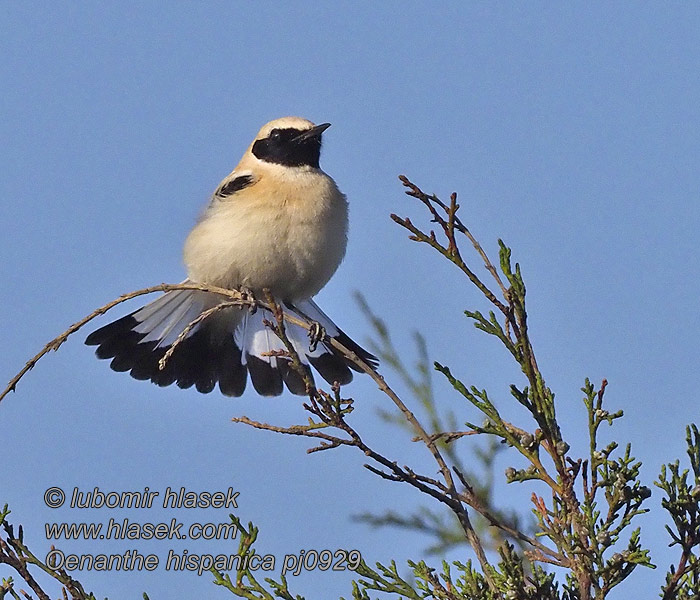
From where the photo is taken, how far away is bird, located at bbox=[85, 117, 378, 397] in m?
4.88

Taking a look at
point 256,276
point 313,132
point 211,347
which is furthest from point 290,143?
point 211,347

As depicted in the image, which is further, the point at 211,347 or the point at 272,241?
the point at 211,347

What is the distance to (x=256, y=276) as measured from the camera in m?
4.88

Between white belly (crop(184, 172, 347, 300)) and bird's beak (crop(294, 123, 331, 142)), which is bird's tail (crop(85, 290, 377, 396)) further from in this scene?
bird's beak (crop(294, 123, 331, 142))

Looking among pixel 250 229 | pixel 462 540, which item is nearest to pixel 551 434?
pixel 462 540

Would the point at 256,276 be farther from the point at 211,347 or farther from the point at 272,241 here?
the point at 211,347

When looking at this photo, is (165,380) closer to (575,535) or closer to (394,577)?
(394,577)

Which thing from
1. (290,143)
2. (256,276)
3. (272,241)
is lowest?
(256,276)

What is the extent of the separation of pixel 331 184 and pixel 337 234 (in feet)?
1.37

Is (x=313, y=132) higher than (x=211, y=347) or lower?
higher

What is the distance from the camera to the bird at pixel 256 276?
16.0 feet

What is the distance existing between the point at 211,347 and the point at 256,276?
0.84 metres

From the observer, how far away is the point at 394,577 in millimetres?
2717

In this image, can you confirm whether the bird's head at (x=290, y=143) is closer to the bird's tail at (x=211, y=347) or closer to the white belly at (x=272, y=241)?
the white belly at (x=272, y=241)
